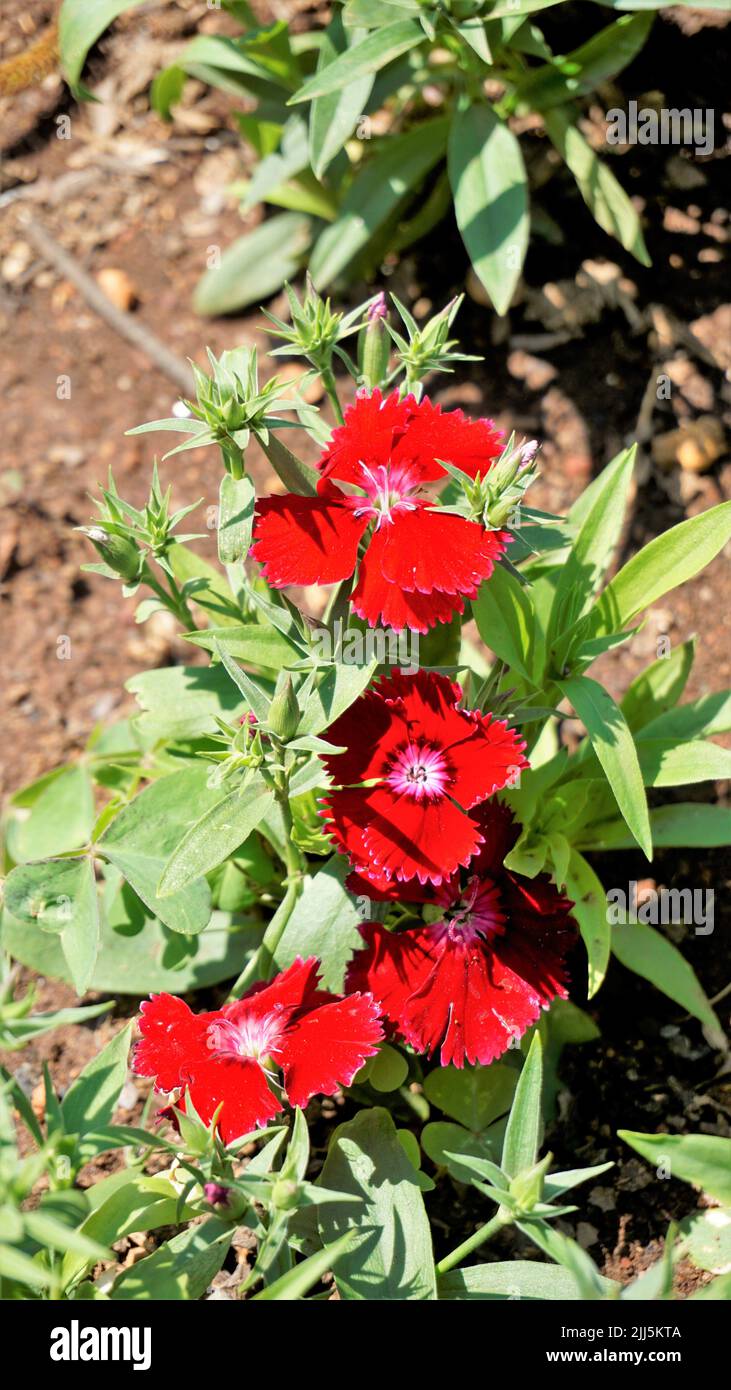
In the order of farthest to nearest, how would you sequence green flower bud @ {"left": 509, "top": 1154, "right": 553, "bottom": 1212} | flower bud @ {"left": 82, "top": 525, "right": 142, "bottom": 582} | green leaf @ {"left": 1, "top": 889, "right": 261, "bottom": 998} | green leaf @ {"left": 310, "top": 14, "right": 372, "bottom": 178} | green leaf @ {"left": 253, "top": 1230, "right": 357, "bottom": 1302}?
green leaf @ {"left": 310, "top": 14, "right": 372, "bottom": 178}, green leaf @ {"left": 1, "top": 889, "right": 261, "bottom": 998}, flower bud @ {"left": 82, "top": 525, "right": 142, "bottom": 582}, green flower bud @ {"left": 509, "top": 1154, "right": 553, "bottom": 1212}, green leaf @ {"left": 253, "top": 1230, "right": 357, "bottom": 1302}

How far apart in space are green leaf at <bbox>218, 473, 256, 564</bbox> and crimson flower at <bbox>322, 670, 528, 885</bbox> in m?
0.27

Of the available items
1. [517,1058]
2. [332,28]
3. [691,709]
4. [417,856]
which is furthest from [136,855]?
[332,28]

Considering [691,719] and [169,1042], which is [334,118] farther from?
[169,1042]

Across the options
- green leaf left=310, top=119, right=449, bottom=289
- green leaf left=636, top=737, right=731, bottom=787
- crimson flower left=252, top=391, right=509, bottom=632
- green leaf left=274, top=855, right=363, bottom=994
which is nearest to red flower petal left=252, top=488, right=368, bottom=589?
crimson flower left=252, top=391, right=509, bottom=632

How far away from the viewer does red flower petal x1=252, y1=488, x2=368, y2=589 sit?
170 cm

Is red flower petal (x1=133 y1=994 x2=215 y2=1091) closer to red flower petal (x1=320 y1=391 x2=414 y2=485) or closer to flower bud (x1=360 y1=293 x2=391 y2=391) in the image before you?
red flower petal (x1=320 y1=391 x2=414 y2=485)

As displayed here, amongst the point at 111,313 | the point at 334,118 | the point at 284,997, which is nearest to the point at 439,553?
the point at 284,997

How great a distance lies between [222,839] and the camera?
5.38 ft

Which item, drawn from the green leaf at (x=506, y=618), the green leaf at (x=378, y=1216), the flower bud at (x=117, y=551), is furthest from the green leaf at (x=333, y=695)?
the green leaf at (x=378, y=1216)

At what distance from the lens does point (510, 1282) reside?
1.80m

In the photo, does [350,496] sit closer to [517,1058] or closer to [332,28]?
[517,1058]

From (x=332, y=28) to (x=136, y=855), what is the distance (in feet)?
5.97

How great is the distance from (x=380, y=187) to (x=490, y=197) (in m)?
→ 0.33

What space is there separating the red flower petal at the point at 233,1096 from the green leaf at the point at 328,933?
34 cm
